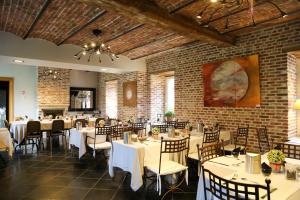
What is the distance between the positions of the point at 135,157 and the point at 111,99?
7.55m

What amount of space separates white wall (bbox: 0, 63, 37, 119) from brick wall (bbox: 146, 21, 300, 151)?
22.2 feet

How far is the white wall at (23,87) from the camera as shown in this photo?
911cm

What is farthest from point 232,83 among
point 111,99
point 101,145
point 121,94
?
point 111,99

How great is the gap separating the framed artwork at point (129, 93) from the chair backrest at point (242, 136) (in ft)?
14.5

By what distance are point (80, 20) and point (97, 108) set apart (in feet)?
24.5

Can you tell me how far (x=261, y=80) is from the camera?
16.4ft

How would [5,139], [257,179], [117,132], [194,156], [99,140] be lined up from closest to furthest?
[257,179]
[194,156]
[117,132]
[5,139]
[99,140]

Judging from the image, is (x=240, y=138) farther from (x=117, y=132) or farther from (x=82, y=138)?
(x=82, y=138)

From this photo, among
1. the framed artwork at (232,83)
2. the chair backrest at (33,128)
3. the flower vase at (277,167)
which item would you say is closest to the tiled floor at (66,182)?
the chair backrest at (33,128)

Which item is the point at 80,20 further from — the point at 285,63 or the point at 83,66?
the point at 285,63

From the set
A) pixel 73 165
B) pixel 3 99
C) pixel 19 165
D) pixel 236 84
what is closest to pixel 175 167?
pixel 73 165

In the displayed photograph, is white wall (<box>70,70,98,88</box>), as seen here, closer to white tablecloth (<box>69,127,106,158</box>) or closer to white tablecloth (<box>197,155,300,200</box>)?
white tablecloth (<box>69,127,106,158</box>)

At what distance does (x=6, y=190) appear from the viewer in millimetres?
3541

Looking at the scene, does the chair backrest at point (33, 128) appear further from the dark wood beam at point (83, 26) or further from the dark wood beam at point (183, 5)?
the dark wood beam at point (183, 5)
